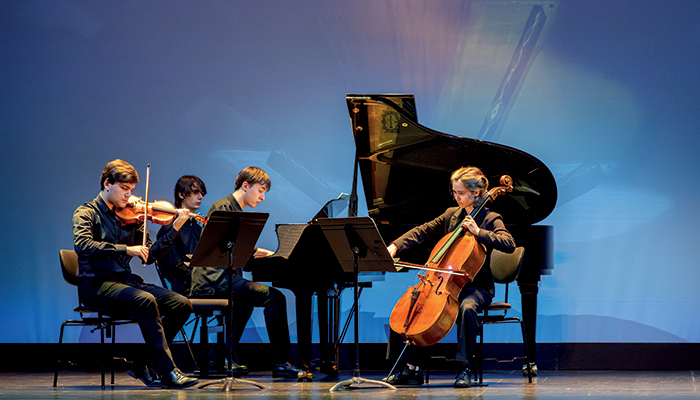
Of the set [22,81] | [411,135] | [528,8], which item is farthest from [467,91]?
[22,81]

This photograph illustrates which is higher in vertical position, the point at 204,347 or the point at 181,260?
the point at 181,260

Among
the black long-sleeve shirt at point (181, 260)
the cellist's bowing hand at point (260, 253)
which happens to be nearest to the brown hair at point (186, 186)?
the black long-sleeve shirt at point (181, 260)

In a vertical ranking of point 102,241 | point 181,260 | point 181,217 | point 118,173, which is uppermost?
point 118,173

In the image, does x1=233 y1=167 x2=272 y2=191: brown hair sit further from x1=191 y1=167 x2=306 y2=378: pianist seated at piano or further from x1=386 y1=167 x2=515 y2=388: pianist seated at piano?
x1=386 y1=167 x2=515 y2=388: pianist seated at piano

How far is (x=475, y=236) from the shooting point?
142 inches

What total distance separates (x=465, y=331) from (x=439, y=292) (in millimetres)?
295

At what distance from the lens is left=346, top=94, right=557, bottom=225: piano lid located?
4.17m

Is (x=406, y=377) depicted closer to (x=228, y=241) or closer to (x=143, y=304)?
(x=228, y=241)

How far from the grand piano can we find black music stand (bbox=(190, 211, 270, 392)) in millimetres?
811

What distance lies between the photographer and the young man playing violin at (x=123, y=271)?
3.55 m

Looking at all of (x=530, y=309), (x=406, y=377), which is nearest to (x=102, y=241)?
(x=406, y=377)

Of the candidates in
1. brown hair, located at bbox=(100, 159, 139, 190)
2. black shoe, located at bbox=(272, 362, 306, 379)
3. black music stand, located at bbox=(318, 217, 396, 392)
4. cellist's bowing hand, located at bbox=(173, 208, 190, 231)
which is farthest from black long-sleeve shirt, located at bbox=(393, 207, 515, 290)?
brown hair, located at bbox=(100, 159, 139, 190)

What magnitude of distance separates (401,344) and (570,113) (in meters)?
2.39

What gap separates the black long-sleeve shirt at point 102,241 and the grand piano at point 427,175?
1.17 meters
